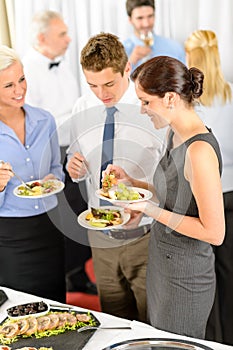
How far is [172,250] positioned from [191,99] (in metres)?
0.43

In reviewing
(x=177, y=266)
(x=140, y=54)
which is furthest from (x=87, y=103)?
(x=177, y=266)

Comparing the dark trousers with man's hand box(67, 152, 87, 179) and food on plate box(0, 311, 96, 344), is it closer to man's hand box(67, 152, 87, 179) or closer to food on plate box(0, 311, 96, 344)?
man's hand box(67, 152, 87, 179)

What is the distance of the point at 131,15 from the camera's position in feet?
7.88

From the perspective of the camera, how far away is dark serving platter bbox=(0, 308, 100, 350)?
60.4 inches

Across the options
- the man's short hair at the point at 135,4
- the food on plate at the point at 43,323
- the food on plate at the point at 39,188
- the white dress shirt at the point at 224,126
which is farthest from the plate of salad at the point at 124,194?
the man's short hair at the point at 135,4

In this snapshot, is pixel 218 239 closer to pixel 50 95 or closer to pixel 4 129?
pixel 4 129

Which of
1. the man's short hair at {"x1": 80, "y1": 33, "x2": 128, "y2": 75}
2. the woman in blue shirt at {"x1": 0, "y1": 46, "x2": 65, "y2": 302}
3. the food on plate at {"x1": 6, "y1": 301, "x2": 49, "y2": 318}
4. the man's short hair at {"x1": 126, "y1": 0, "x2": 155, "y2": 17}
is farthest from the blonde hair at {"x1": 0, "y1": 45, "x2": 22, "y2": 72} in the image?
the food on plate at {"x1": 6, "y1": 301, "x2": 49, "y2": 318}

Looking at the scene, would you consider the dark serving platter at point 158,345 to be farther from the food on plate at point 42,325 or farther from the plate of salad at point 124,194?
the plate of salad at point 124,194

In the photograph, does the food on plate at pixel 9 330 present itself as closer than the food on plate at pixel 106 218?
Yes

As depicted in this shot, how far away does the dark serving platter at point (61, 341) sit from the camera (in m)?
1.53

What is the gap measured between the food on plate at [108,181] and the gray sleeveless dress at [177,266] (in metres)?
0.12

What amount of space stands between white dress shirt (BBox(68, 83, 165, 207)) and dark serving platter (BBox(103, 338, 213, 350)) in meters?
0.52

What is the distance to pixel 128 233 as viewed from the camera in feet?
6.33

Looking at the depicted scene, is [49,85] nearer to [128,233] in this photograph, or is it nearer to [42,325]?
[128,233]
